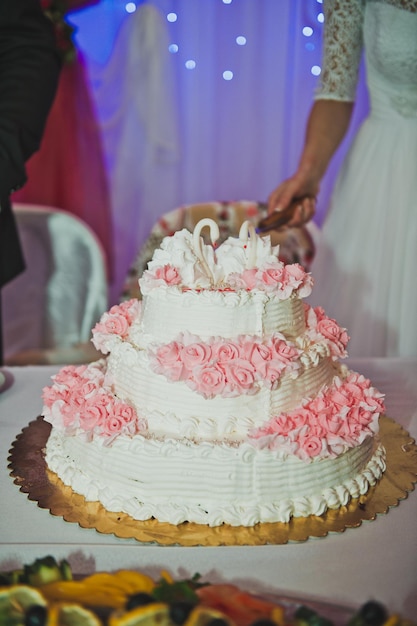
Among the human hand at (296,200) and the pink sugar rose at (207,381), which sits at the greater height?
the human hand at (296,200)

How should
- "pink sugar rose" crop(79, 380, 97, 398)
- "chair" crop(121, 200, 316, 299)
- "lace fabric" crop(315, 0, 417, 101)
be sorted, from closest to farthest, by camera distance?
"pink sugar rose" crop(79, 380, 97, 398) → "lace fabric" crop(315, 0, 417, 101) → "chair" crop(121, 200, 316, 299)

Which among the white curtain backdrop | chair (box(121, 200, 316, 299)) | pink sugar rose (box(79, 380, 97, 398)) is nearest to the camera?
pink sugar rose (box(79, 380, 97, 398))

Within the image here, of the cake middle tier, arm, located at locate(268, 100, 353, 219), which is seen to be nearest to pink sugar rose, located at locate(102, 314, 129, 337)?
the cake middle tier

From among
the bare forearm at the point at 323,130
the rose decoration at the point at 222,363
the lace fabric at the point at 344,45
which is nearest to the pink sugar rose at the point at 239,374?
the rose decoration at the point at 222,363

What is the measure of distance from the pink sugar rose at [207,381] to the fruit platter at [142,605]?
353 mm

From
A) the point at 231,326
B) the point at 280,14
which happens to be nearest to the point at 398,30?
the point at 280,14

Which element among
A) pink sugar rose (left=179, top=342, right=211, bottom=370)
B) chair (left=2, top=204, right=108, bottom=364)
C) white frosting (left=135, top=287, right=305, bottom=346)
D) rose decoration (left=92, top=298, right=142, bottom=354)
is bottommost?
chair (left=2, top=204, right=108, bottom=364)

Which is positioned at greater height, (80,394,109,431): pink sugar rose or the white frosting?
the white frosting

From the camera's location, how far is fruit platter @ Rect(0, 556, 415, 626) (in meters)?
0.82

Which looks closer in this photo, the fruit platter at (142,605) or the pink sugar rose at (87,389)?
the fruit platter at (142,605)

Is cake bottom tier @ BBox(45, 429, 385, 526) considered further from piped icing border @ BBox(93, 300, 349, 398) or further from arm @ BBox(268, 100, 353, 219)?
arm @ BBox(268, 100, 353, 219)

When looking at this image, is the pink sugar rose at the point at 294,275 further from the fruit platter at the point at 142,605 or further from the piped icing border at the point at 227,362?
the fruit platter at the point at 142,605

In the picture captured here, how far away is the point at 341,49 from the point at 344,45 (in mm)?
16

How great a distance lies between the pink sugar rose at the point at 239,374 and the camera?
1.23 meters
